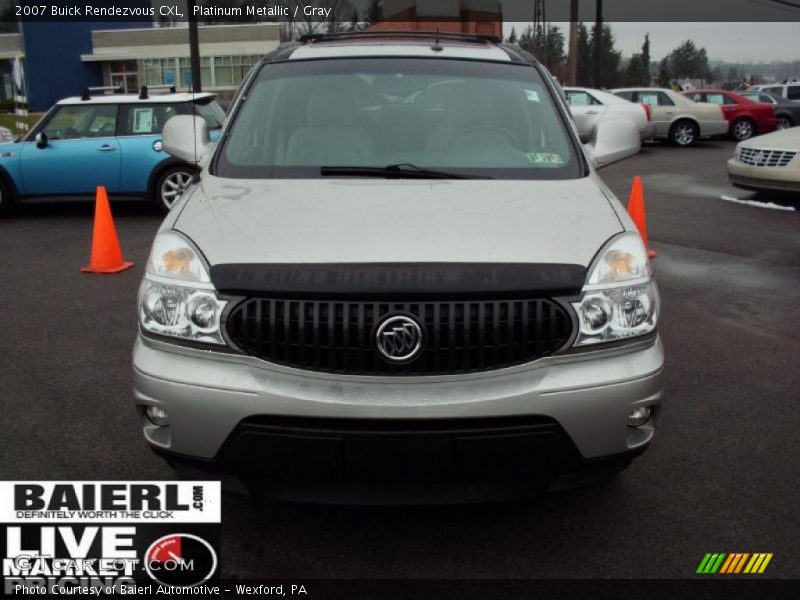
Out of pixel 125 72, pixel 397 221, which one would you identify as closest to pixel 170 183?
pixel 397 221

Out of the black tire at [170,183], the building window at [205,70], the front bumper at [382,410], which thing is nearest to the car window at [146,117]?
the black tire at [170,183]

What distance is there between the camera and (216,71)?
5328 centimetres

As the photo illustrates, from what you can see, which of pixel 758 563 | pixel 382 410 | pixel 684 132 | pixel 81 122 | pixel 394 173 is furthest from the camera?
pixel 684 132

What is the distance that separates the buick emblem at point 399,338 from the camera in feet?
8.87

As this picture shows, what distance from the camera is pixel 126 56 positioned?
5372 centimetres

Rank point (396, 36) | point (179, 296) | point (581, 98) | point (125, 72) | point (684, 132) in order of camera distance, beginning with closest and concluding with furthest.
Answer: point (179, 296) → point (396, 36) → point (581, 98) → point (684, 132) → point (125, 72)

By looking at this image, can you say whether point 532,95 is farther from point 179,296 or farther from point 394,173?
point 179,296

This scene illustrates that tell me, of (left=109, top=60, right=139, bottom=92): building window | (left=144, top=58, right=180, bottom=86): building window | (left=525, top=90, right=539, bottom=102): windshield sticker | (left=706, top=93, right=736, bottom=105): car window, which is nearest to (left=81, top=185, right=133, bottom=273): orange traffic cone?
(left=525, top=90, right=539, bottom=102): windshield sticker

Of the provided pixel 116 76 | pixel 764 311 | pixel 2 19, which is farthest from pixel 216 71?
pixel 764 311

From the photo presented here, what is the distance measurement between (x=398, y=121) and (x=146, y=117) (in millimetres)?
7754

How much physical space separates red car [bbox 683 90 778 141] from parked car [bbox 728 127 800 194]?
36.0ft

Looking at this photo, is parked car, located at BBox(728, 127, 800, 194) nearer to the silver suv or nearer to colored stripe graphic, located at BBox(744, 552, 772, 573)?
the silver suv

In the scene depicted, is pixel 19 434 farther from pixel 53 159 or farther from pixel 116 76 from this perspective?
pixel 116 76

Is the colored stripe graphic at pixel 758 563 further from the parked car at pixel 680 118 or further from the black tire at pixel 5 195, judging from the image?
the parked car at pixel 680 118
